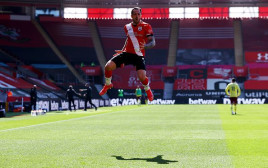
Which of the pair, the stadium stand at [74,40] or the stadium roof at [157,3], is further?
the stadium stand at [74,40]

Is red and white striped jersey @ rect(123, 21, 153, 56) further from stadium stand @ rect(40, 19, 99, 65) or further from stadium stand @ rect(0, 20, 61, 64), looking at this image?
stadium stand @ rect(40, 19, 99, 65)

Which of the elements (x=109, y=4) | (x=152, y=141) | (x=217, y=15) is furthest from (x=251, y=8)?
(x=152, y=141)

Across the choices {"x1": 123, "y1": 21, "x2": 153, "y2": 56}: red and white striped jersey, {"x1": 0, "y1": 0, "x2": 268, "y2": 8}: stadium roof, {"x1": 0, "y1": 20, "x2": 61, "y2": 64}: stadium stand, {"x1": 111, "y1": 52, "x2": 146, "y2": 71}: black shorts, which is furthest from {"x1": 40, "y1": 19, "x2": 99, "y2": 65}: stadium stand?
{"x1": 123, "y1": 21, "x2": 153, "y2": 56}: red and white striped jersey

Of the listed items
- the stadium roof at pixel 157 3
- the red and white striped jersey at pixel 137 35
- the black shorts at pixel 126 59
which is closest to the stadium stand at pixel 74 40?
the stadium roof at pixel 157 3

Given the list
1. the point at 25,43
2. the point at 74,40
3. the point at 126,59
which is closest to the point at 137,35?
the point at 126,59

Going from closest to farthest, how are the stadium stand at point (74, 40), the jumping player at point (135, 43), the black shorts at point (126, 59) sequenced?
the jumping player at point (135, 43) → the black shorts at point (126, 59) → the stadium stand at point (74, 40)

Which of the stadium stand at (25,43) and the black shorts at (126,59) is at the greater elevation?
the stadium stand at (25,43)

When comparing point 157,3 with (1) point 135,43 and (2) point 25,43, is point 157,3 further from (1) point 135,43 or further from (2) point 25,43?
(1) point 135,43

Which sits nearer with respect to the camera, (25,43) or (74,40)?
(25,43)

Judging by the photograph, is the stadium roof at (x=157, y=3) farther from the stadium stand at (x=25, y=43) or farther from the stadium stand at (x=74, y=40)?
the stadium stand at (x=25, y=43)

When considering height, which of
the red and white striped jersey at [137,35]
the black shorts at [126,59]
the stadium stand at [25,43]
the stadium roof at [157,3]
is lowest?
the black shorts at [126,59]

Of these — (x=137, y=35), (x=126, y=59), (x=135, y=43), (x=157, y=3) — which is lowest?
(x=126, y=59)

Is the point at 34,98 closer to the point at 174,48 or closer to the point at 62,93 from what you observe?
the point at 62,93

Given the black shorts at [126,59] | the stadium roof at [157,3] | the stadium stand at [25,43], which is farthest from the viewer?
the stadium roof at [157,3]
